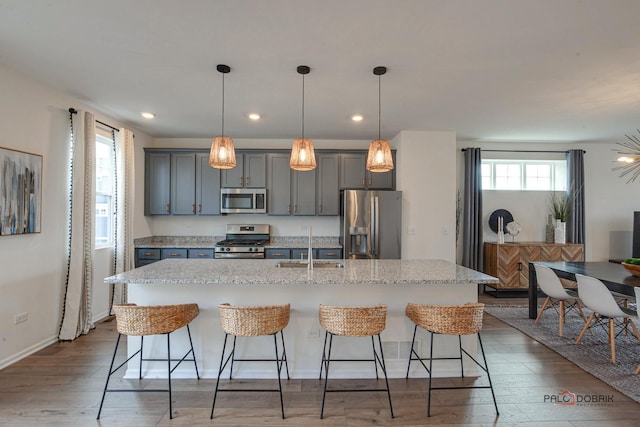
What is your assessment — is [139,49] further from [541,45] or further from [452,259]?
[452,259]

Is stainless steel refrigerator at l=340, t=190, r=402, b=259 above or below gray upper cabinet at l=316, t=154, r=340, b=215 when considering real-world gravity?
below

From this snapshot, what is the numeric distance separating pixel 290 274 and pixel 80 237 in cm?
257

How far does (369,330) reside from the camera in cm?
202

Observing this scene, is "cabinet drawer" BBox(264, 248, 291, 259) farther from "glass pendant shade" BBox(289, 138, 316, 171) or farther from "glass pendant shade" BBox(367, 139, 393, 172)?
"glass pendant shade" BBox(367, 139, 393, 172)

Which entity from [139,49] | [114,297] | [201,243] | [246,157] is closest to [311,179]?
[246,157]

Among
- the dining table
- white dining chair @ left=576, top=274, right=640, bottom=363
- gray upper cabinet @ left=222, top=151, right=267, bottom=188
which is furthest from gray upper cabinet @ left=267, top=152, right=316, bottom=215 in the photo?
white dining chair @ left=576, top=274, right=640, bottom=363

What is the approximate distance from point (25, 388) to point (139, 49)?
2.78 meters

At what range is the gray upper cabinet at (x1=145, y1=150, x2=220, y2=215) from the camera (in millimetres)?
4754

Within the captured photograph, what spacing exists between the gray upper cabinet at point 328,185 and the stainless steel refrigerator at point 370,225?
469mm

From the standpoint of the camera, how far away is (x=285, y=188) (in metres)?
4.80

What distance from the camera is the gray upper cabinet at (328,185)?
480cm

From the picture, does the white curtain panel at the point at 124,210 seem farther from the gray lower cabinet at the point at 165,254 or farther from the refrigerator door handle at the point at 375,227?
the refrigerator door handle at the point at 375,227

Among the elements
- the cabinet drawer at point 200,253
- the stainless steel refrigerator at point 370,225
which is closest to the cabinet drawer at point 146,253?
the cabinet drawer at point 200,253

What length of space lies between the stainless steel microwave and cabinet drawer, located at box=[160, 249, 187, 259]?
0.86 meters
